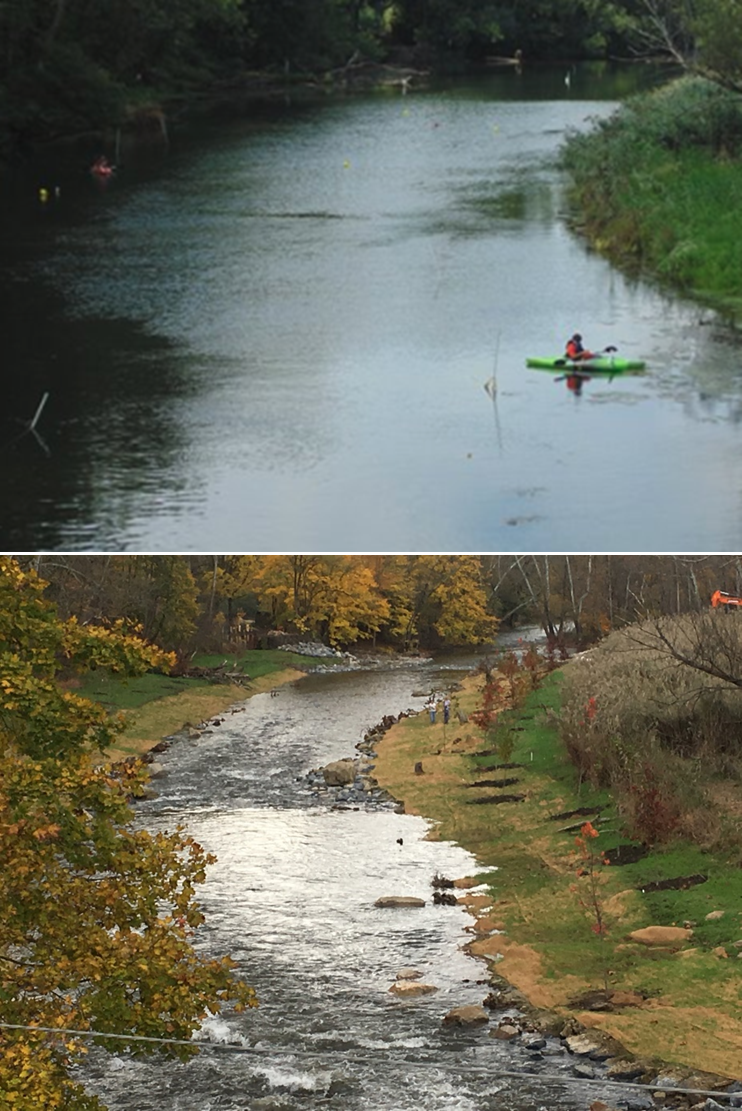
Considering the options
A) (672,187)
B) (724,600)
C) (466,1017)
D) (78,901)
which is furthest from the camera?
(672,187)

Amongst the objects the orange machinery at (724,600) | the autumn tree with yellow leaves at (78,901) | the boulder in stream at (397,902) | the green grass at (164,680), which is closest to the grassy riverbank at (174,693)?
the green grass at (164,680)

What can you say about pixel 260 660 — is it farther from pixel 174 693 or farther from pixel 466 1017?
pixel 466 1017

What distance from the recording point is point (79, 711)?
4.28 meters

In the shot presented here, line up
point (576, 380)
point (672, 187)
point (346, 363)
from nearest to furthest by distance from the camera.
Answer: point (576, 380) < point (346, 363) < point (672, 187)

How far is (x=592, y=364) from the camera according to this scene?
48.8 ft

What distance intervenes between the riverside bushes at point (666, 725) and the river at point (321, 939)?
1.34 feet

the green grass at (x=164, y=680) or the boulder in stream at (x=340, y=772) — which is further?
the boulder in stream at (x=340, y=772)

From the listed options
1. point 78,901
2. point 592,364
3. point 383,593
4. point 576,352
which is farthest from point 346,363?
point 78,901

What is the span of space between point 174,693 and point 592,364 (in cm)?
1032

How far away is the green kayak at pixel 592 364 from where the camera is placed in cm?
1419

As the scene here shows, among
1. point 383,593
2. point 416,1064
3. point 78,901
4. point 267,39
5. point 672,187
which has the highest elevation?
point 267,39

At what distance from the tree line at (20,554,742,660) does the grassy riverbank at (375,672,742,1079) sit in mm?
221

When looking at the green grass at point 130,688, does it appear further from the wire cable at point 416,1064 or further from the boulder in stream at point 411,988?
the boulder in stream at point 411,988

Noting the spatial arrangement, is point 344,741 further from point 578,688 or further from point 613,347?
point 613,347
